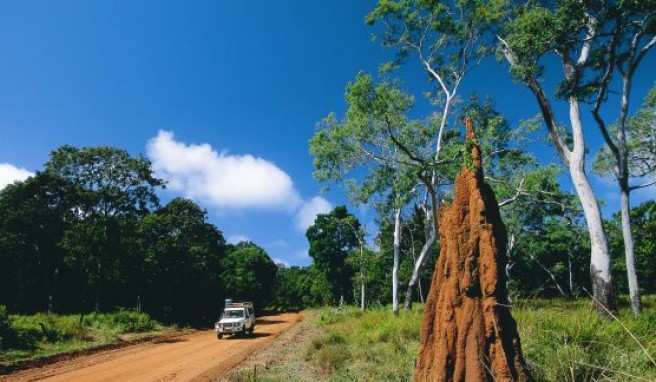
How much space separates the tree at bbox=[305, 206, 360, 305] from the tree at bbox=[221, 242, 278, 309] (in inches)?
323

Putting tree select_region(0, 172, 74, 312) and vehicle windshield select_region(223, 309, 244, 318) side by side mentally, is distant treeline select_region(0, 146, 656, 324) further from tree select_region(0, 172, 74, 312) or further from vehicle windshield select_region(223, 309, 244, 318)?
vehicle windshield select_region(223, 309, 244, 318)

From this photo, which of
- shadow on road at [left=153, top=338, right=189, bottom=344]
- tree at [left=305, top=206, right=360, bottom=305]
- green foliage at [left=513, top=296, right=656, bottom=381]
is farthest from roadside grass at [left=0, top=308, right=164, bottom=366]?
tree at [left=305, top=206, right=360, bottom=305]

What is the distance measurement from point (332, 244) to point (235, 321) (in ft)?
102

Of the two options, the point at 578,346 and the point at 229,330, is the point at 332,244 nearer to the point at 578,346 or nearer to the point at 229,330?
the point at 229,330

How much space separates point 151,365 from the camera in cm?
1527

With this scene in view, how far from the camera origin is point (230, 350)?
19078mm

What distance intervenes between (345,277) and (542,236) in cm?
2583

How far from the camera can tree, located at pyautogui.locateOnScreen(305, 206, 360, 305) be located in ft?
180

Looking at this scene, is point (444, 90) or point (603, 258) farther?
point (444, 90)

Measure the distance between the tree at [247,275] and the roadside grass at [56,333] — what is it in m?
21.6

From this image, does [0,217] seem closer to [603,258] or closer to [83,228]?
[83,228]

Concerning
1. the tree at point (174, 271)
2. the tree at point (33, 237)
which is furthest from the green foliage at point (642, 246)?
the tree at point (33, 237)

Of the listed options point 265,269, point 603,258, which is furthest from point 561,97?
point 265,269

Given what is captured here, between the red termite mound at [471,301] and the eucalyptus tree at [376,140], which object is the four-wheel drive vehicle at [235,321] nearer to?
the eucalyptus tree at [376,140]
